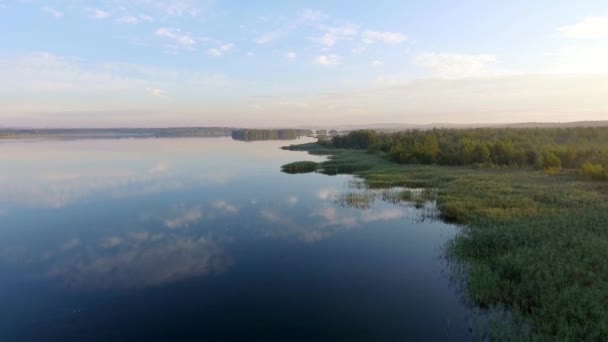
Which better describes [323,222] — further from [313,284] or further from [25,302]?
[25,302]

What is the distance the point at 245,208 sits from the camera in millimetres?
26812

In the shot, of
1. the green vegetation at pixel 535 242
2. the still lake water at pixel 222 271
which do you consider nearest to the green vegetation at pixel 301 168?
the green vegetation at pixel 535 242

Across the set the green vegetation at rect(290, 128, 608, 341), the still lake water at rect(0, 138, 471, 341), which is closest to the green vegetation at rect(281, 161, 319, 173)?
the green vegetation at rect(290, 128, 608, 341)

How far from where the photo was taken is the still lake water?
36.1 ft

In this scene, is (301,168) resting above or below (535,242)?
above

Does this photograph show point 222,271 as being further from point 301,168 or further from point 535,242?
point 301,168

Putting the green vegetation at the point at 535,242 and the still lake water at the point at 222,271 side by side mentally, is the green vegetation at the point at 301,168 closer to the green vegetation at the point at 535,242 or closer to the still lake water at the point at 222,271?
the green vegetation at the point at 535,242

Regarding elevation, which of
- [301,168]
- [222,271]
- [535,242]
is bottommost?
[222,271]

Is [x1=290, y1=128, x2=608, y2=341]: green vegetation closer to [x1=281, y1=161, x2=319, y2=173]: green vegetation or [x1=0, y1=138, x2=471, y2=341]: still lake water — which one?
[x1=0, y1=138, x2=471, y2=341]: still lake water

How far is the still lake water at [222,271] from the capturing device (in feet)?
36.1

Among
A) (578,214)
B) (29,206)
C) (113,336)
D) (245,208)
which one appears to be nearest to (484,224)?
(578,214)

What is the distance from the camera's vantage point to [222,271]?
15.2 m

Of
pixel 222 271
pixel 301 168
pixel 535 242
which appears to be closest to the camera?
pixel 222 271

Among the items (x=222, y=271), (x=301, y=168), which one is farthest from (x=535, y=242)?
(x=301, y=168)
